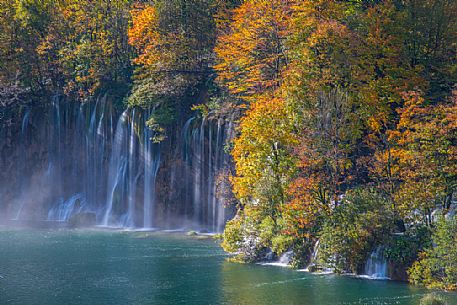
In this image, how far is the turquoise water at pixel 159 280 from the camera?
35.3 meters

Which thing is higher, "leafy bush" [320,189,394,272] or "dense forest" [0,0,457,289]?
Answer: "dense forest" [0,0,457,289]

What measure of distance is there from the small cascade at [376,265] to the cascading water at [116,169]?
2254cm

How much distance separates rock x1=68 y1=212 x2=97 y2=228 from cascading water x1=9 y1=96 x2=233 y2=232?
2.54 feet

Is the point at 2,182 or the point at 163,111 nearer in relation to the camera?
the point at 163,111

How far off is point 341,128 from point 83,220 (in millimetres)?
33004

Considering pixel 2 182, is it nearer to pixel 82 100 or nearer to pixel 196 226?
pixel 82 100

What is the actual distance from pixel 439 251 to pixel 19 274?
891 inches

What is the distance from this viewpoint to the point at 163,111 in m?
67.6

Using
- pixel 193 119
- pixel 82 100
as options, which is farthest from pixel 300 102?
pixel 82 100

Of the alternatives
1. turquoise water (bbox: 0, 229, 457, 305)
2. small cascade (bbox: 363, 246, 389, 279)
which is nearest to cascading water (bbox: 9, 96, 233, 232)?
turquoise water (bbox: 0, 229, 457, 305)

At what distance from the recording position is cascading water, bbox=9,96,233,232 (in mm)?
64562

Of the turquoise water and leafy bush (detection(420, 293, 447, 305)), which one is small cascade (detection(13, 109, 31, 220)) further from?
leafy bush (detection(420, 293, 447, 305))

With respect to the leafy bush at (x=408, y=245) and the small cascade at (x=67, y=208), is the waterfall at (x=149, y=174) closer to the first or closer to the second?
the small cascade at (x=67, y=208)

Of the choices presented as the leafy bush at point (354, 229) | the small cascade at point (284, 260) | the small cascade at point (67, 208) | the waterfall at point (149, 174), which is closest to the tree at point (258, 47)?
the waterfall at point (149, 174)
